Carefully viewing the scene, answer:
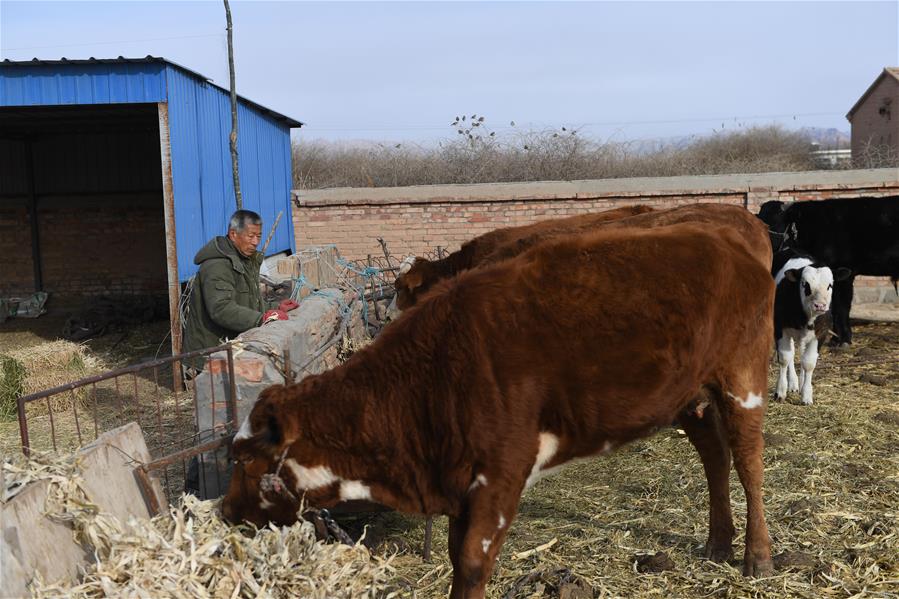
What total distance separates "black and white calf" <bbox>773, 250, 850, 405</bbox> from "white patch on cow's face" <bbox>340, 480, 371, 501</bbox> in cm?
585

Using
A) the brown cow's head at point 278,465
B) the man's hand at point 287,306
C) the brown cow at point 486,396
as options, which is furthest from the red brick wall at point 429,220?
the brown cow's head at point 278,465

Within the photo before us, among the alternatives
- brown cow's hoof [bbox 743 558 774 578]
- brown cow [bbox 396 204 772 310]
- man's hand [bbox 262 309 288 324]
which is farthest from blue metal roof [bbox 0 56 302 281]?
brown cow's hoof [bbox 743 558 774 578]

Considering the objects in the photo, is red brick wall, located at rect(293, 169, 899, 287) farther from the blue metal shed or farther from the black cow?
the black cow

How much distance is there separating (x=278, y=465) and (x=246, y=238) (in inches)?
110

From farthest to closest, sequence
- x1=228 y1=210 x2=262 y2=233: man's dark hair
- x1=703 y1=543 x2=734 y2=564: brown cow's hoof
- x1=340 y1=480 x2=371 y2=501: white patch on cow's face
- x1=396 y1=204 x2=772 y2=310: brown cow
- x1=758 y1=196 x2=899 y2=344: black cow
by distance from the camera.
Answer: x1=758 y1=196 x2=899 y2=344: black cow → x1=228 y1=210 x2=262 y2=233: man's dark hair → x1=396 y1=204 x2=772 y2=310: brown cow → x1=703 y1=543 x2=734 y2=564: brown cow's hoof → x1=340 y1=480 x2=371 y2=501: white patch on cow's face

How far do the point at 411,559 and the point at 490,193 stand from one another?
10872 mm

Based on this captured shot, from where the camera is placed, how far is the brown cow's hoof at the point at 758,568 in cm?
446

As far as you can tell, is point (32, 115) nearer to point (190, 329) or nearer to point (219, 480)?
point (190, 329)

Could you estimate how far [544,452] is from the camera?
12.2 ft

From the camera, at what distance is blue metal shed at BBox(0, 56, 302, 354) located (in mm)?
9781

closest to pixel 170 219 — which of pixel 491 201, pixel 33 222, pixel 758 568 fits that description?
pixel 491 201

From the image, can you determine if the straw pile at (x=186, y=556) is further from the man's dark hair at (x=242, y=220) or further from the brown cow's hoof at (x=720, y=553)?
the man's dark hair at (x=242, y=220)

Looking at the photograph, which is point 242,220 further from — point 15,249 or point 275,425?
point 15,249

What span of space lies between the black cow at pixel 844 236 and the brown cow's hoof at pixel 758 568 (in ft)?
24.6
